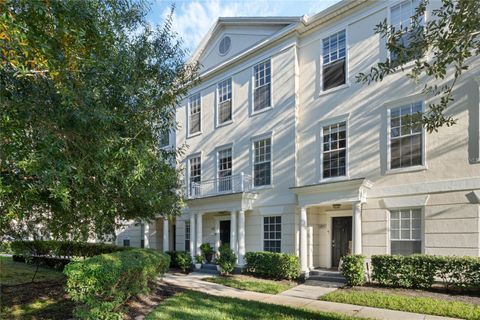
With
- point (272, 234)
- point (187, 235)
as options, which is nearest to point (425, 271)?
point (272, 234)

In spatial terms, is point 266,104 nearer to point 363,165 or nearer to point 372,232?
point 363,165

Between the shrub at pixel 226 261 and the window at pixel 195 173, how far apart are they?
16.8ft

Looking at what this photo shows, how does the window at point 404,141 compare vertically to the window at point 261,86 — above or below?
below

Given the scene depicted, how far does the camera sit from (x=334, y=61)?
14055 millimetres

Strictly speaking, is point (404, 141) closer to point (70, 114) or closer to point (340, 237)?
point (340, 237)

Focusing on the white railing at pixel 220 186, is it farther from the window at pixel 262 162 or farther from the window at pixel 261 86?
the window at pixel 261 86

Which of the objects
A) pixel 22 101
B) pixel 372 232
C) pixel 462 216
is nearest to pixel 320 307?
pixel 372 232

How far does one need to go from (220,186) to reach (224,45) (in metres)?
7.75

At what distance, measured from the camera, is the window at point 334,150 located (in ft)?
44.1

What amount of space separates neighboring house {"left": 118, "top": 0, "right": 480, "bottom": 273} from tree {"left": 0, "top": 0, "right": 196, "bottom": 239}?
8489mm

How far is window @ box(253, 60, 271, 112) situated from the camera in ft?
53.6

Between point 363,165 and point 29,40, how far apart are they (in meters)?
11.4

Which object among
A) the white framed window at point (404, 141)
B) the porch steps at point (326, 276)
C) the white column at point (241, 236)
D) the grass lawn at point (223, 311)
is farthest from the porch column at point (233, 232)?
the white framed window at point (404, 141)

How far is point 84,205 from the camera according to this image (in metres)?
5.86
